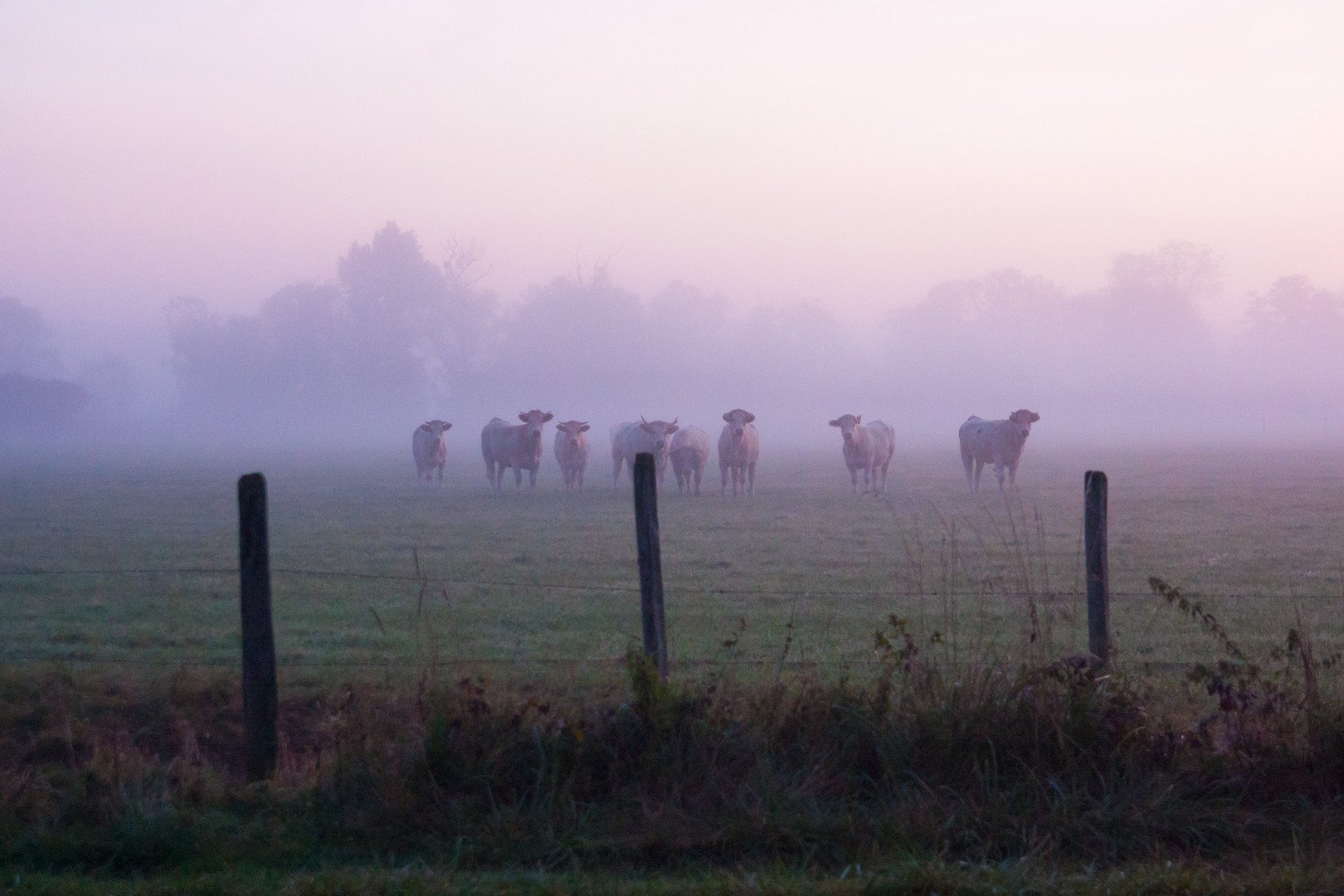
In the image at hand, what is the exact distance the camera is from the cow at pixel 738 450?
27484 mm

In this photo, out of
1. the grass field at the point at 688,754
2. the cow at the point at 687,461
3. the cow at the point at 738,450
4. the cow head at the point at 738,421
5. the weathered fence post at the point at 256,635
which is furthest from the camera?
the cow at the point at 687,461

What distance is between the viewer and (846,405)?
135 meters

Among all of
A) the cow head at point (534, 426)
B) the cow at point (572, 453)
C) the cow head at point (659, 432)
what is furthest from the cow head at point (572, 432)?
the cow head at point (659, 432)

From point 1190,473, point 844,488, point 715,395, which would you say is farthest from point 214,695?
point 715,395

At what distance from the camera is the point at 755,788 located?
4992 mm

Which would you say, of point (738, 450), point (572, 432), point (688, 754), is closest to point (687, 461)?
point (738, 450)

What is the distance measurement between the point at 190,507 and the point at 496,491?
28.0ft

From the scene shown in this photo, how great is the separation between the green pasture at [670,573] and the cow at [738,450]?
0.76 m

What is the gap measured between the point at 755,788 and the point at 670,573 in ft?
25.9

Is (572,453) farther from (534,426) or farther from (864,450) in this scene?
(864,450)

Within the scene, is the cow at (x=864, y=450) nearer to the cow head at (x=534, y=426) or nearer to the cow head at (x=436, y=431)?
the cow head at (x=534, y=426)

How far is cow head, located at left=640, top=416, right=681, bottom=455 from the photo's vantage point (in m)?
29.1

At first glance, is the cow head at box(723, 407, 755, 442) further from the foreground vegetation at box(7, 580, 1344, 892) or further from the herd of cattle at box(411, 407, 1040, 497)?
the foreground vegetation at box(7, 580, 1344, 892)

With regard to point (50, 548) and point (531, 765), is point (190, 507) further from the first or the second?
point (531, 765)
